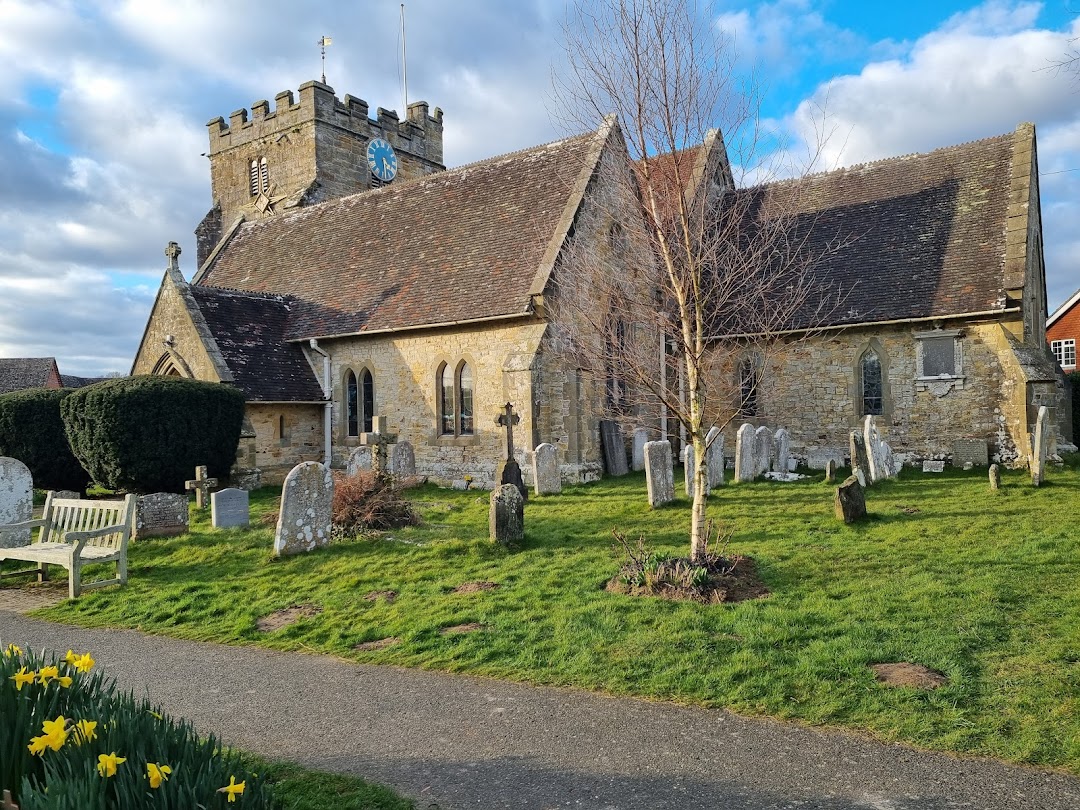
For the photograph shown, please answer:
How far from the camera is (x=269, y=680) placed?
6387 millimetres

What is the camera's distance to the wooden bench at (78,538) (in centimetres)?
962

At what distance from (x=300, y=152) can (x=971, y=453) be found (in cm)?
2725

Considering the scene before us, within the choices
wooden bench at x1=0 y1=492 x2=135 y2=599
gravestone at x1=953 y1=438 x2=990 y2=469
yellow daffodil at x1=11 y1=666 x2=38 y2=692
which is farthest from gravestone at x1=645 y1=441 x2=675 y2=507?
yellow daffodil at x1=11 y1=666 x2=38 y2=692

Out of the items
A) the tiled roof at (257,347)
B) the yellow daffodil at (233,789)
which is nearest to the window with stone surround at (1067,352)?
the tiled roof at (257,347)

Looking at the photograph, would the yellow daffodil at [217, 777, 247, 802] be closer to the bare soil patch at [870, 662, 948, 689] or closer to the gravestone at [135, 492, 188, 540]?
the bare soil patch at [870, 662, 948, 689]

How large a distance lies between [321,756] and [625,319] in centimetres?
741

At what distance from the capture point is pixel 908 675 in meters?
5.66

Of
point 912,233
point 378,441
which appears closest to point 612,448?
point 378,441

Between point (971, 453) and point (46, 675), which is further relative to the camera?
point (971, 453)

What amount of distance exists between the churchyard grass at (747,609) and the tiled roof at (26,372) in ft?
153

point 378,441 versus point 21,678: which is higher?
point 378,441

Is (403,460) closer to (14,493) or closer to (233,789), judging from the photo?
(14,493)

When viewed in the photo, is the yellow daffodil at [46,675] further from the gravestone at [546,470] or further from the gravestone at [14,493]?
the gravestone at [546,470]

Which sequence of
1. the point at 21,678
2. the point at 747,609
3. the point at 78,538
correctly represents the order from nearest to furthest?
the point at 21,678
the point at 747,609
the point at 78,538
